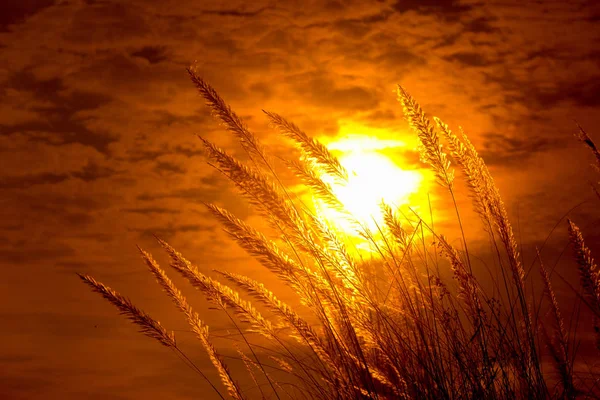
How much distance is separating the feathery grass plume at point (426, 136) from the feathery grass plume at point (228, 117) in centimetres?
62

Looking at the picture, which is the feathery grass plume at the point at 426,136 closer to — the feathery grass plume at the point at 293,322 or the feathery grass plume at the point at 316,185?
the feathery grass plume at the point at 316,185

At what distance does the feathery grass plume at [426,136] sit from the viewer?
2.51m

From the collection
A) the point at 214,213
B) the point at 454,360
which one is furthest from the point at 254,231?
the point at 454,360

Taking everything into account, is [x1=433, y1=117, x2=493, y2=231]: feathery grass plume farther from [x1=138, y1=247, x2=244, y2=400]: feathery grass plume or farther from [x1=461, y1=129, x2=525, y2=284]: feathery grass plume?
[x1=138, y1=247, x2=244, y2=400]: feathery grass plume

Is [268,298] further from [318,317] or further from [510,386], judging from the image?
[510,386]

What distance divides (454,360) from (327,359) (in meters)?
0.63

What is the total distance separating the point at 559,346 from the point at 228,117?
198cm

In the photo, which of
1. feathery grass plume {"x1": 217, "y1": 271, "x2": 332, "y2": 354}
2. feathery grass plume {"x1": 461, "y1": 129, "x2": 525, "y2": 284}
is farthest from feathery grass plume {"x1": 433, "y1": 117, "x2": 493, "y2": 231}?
feathery grass plume {"x1": 217, "y1": 271, "x2": 332, "y2": 354}

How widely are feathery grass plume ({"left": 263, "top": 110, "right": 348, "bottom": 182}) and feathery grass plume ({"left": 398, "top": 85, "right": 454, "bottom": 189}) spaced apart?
38 cm

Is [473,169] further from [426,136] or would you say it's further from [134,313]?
[134,313]

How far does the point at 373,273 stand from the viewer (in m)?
3.40

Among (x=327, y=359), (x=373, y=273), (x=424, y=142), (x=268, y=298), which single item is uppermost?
(x=424, y=142)

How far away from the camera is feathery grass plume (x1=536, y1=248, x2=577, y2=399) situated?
268 centimetres

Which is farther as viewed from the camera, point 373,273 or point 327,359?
point 373,273
